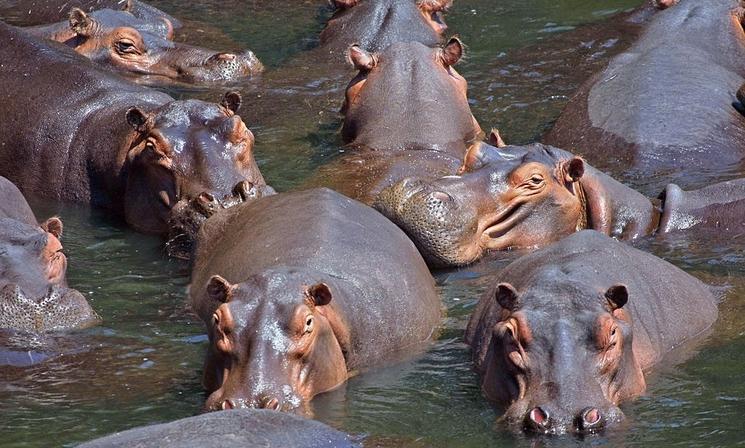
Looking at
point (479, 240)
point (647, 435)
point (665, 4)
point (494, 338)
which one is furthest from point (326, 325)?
point (665, 4)

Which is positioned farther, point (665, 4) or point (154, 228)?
point (665, 4)

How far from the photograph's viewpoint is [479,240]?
30.8ft

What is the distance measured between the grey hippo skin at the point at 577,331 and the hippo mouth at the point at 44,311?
1971 millimetres

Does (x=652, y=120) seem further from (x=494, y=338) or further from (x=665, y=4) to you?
(x=494, y=338)

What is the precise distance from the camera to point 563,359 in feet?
21.6

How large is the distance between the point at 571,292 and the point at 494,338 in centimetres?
39

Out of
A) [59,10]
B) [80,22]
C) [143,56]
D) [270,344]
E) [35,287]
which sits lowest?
[59,10]

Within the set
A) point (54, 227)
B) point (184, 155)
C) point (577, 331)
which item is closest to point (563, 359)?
point (577, 331)

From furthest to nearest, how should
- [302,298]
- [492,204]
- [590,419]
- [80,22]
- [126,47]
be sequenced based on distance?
[126,47], [80,22], [492,204], [302,298], [590,419]

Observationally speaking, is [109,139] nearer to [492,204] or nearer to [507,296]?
[492,204]

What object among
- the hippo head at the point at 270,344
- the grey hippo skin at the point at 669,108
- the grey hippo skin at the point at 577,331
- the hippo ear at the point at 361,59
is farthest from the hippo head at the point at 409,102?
the hippo head at the point at 270,344

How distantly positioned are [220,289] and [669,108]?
5265mm

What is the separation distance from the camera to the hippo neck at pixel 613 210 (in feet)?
31.8

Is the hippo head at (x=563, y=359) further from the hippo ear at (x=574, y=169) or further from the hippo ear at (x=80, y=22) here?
the hippo ear at (x=80, y=22)
